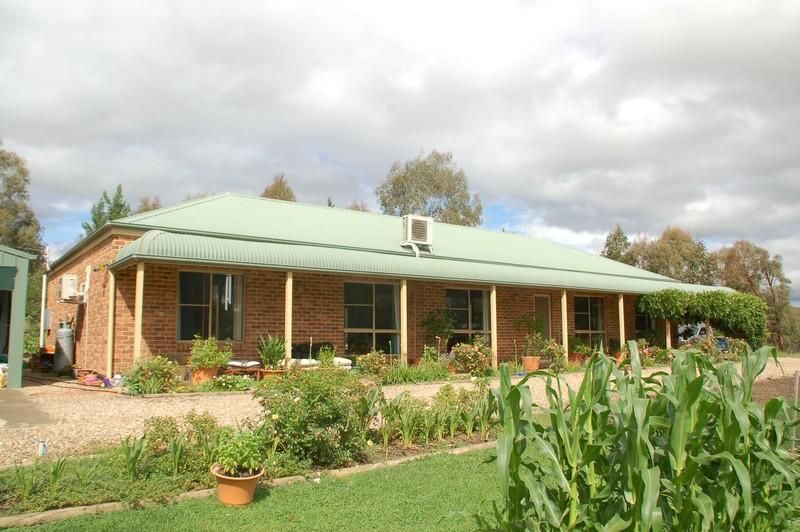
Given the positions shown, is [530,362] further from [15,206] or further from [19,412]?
[15,206]

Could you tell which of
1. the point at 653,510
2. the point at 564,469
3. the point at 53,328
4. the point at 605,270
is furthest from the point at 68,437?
the point at 605,270

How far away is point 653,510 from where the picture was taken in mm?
2674

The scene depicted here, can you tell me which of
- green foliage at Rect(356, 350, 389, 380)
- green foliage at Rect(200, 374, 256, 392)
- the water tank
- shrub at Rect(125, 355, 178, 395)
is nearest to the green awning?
shrub at Rect(125, 355, 178, 395)

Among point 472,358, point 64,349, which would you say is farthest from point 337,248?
point 64,349

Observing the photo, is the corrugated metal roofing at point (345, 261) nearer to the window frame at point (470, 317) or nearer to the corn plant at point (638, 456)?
the window frame at point (470, 317)

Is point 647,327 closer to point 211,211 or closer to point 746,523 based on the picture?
point 211,211

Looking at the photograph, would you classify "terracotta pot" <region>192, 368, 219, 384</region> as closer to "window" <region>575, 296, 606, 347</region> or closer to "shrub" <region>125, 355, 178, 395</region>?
"shrub" <region>125, 355, 178, 395</region>

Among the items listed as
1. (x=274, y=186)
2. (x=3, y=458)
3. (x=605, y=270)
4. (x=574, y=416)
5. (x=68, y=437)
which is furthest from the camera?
(x=274, y=186)

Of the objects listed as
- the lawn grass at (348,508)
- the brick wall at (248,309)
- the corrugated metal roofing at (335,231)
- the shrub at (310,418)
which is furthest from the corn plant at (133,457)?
the corrugated metal roofing at (335,231)

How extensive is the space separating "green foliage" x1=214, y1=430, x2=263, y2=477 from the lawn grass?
27 cm

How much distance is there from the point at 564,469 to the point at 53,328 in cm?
2151

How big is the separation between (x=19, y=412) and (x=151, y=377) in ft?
7.91

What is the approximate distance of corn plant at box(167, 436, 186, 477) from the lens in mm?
5684

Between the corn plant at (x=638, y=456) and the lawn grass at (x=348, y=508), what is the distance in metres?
1.26
